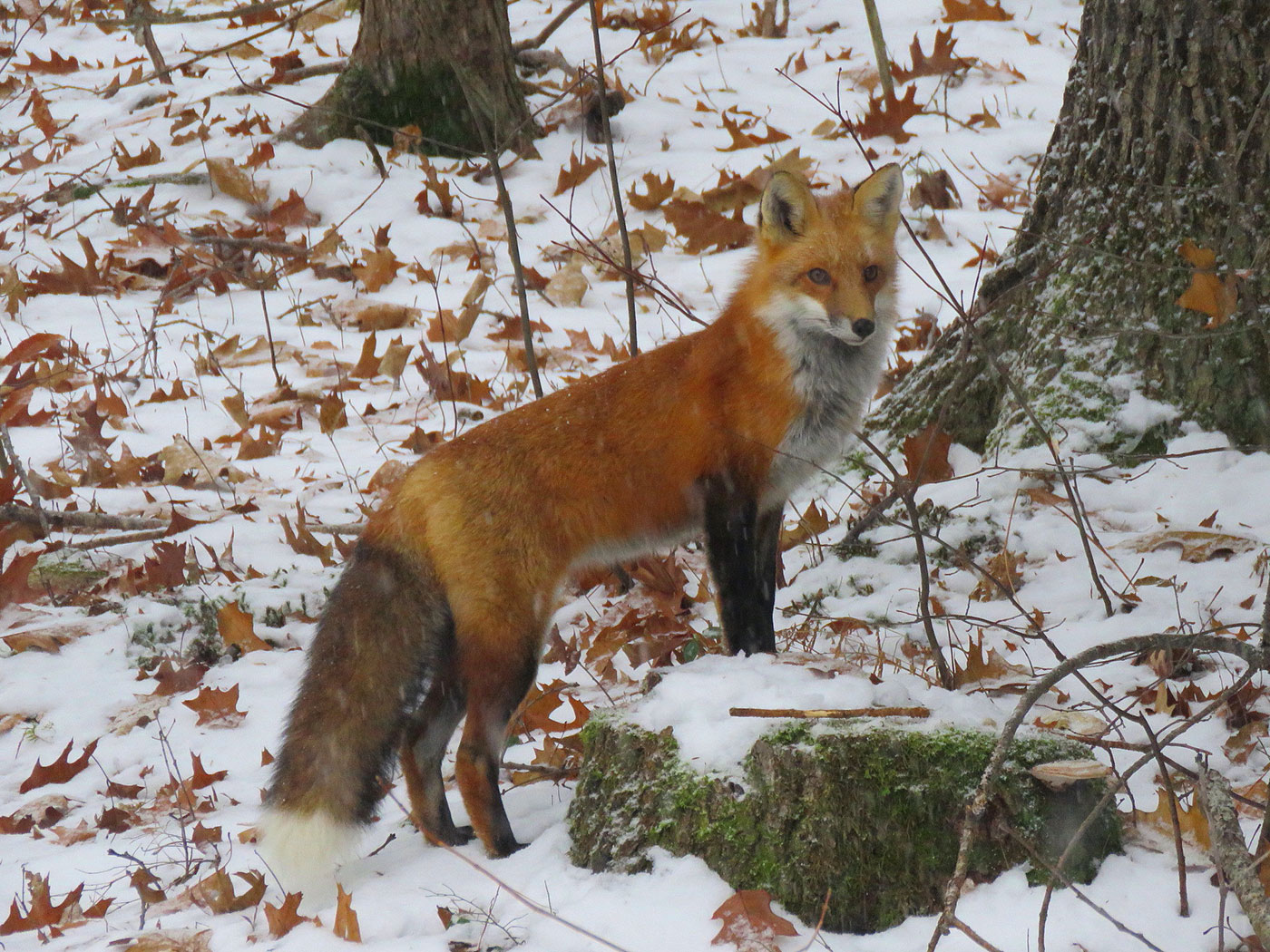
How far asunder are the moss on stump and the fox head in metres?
1.59

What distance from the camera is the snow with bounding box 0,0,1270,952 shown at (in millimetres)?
3377

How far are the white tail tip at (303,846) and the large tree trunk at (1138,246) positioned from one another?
2739mm

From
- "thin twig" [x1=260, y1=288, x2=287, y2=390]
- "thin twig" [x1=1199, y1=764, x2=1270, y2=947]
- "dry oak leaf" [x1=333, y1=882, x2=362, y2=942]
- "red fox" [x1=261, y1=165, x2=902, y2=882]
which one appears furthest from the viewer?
"thin twig" [x1=260, y1=288, x2=287, y2=390]

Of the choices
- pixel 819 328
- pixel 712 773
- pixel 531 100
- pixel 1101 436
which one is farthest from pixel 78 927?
pixel 531 100

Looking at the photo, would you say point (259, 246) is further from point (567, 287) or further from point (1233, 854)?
point (1233, 854)

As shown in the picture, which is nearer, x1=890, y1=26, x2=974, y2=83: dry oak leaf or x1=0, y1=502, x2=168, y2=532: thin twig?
x1=0, y1=502, x2=168, y2=532: thin twig

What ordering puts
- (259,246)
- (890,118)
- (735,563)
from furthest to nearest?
(890,118), (259,246), (735,563)

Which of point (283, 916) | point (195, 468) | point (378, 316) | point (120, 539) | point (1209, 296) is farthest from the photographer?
point (378, 316)

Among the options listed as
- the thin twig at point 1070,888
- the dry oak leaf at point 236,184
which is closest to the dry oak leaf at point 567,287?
the dry oak leaf at point 236,184

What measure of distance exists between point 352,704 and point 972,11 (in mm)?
10284

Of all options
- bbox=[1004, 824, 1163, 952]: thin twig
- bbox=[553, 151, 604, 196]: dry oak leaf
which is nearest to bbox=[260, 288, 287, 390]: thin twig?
bbox=[553, 151, 604, 196]: dry oak leaf

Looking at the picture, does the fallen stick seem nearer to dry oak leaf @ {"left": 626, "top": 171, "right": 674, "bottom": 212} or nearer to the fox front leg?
the fox front leg

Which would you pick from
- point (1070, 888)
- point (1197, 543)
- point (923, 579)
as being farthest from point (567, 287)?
point (1070, 888)

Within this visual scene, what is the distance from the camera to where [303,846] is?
138 inches
